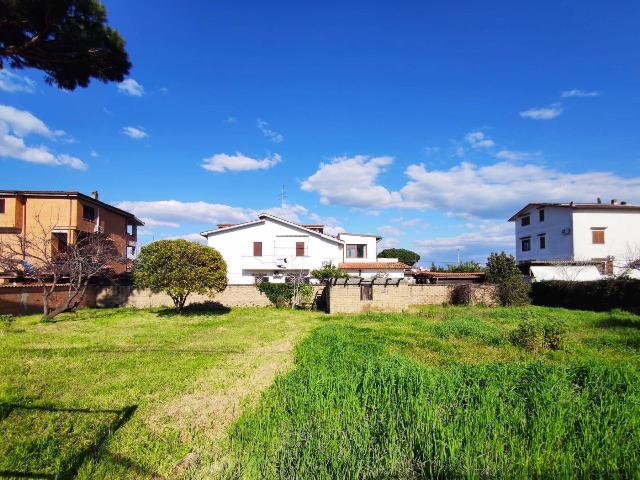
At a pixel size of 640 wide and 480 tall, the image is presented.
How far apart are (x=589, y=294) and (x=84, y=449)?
25.5 meters

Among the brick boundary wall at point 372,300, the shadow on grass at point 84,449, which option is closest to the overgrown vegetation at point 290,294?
the brick boundary wall at point 372,300

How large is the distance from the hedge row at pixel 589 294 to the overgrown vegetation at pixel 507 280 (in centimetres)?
122

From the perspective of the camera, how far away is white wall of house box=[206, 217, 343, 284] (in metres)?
33.5


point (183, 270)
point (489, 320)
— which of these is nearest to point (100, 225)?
point (183, 270)

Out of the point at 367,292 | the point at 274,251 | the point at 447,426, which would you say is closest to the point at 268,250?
the point at 274,251

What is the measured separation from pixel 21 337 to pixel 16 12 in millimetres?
10885

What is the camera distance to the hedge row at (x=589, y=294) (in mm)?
19344

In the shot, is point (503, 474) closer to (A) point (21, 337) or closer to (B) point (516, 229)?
(A) point (21, 337)

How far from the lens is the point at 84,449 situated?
464cm

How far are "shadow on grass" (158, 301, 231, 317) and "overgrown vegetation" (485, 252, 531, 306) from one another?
17.8m

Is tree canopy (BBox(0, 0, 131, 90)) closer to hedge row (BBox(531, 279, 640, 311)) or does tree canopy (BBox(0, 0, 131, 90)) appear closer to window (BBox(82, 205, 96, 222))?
window (BBox(82, 205, 96, 222))

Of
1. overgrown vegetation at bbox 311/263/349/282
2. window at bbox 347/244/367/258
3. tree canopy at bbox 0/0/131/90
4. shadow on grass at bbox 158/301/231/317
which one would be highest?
tree canopy at bbox 0/0/131/90

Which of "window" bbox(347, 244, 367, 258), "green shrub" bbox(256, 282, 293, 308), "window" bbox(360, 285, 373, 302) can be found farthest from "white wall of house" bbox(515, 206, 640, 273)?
"green shrub" bbox(256, 282, 293, 308)

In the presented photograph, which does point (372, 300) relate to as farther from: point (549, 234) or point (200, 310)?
point (549, 234)
